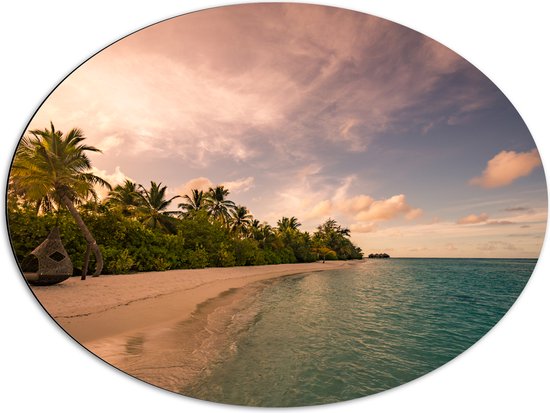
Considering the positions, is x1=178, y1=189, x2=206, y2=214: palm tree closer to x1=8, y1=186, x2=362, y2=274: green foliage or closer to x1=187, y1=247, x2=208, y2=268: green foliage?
x1=8, y1=186, x2=362, y2=274: green foliage

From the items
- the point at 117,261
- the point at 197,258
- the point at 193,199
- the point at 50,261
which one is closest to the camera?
the point at 50,261

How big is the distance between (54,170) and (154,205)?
316cm

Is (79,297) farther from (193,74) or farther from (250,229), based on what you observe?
(250,229)

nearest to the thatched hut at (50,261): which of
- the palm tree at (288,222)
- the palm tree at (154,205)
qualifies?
the palm tree at (154,205)

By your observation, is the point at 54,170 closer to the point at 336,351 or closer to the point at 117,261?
the point at 336,351

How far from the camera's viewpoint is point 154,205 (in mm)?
6191

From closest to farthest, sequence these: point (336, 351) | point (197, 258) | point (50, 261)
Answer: point (50, 261) < point (336, 351) < point (197, 258)

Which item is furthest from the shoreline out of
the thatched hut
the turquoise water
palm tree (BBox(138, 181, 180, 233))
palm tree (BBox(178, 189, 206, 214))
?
palm tree (BBox(178, 189, 206, 214))

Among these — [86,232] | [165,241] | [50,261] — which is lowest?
[50,261]

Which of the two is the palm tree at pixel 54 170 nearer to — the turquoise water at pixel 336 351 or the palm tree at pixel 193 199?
the palm tree at pixel 193 199

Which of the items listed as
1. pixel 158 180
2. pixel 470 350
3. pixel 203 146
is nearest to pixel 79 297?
pixel 158 180

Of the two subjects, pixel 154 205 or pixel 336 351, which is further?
pixel 154 205

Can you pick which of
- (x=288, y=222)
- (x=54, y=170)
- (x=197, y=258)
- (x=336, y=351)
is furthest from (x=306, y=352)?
(x=197, y=258)

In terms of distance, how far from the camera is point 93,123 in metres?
3.10
